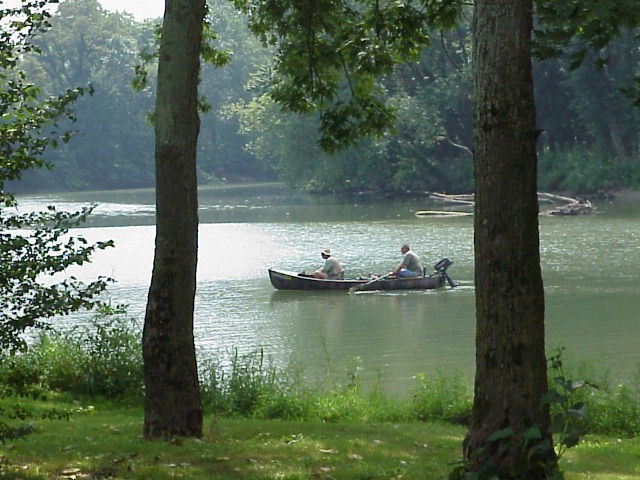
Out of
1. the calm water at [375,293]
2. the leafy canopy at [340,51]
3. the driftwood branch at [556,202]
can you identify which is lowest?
the calm water at [375,293]

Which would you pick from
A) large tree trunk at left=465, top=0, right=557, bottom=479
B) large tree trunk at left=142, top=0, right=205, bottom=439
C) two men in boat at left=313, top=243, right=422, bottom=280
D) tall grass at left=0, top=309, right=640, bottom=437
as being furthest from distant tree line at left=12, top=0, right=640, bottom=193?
large tree trunk at left=465, top=0, right=557, bottom=479

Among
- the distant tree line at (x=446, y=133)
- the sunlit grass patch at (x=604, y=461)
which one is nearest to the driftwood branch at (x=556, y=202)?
the distant tree line at (x=446, y=133)

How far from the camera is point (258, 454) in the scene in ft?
22.8

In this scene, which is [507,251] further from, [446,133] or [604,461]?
[446,133]

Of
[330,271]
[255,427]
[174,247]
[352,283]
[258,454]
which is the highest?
[174,247]

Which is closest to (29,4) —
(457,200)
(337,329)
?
(337,329)

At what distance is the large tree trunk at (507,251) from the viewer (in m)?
5.56

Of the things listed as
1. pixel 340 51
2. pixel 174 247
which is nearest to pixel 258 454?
pixel 174 247

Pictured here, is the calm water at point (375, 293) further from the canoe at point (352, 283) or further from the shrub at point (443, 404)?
the shrub at point (443, 404)

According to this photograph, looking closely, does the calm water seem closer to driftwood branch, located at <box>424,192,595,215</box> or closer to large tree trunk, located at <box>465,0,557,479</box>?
driftwood branch, located at <box>424,192,595,215</box>

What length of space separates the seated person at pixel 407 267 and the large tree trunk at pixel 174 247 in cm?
1763

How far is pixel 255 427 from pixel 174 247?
1.88 metres

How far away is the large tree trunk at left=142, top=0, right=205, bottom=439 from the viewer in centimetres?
747

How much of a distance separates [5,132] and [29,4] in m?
1.02
